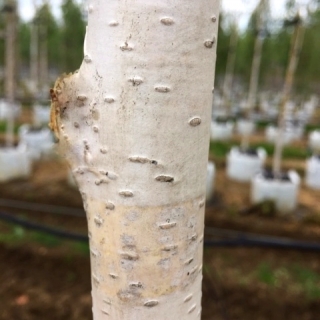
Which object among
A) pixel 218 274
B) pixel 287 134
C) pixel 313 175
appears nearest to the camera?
pixel 218 274

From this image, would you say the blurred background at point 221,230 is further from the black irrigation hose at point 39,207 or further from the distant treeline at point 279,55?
the distant treeline at point 279,55

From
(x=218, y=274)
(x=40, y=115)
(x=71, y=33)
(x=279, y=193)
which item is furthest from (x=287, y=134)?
(x=71, y=33)

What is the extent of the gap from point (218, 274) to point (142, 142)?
327cm

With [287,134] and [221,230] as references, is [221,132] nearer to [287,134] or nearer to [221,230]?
[287,134]

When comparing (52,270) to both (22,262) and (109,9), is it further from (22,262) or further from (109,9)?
(109,9)

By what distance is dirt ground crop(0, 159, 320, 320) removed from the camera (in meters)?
3.08

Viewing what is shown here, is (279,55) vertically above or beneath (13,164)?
above

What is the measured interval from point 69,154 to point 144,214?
160 mm

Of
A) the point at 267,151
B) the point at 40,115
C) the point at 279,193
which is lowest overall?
the point at 267,151

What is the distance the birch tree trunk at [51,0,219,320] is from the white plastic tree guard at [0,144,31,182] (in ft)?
18.0

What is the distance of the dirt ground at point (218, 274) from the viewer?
3082 millimetres

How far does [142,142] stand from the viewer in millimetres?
559

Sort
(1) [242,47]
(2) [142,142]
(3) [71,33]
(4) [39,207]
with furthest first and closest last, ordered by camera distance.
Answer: (1) [242,47] < (3) [71,33] < (4) [39,207] < (2) [142,142]

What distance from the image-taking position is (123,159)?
0.57 m
